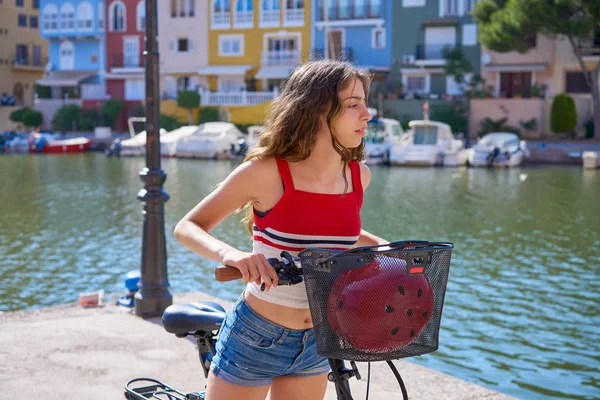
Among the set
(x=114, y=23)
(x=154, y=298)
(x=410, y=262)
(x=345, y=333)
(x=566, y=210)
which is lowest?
(x=566, y=210)

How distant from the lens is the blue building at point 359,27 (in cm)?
5066

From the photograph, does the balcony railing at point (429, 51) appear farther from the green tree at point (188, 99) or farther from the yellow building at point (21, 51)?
the yellow building at point (21, 51)

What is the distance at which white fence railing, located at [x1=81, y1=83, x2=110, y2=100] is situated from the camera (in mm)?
57181

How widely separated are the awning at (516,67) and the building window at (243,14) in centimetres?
1519

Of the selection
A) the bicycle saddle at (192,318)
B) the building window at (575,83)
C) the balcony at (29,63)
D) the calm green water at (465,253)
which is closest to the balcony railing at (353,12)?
the building window at (575,83)

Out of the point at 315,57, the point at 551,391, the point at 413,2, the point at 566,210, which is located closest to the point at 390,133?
the point at 413,2

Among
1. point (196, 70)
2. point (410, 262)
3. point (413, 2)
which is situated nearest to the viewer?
point (410, 262)

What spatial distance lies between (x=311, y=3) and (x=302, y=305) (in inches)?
2013

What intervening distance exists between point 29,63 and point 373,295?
213 ft

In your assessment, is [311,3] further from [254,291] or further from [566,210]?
[254,291]

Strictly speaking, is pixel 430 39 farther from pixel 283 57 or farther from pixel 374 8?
pixel 283 57

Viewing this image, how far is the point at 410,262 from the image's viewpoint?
2420 millimetres

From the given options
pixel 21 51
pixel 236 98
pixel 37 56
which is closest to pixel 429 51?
pixel 236 98

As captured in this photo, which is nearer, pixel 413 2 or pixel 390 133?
pixel 390 133
